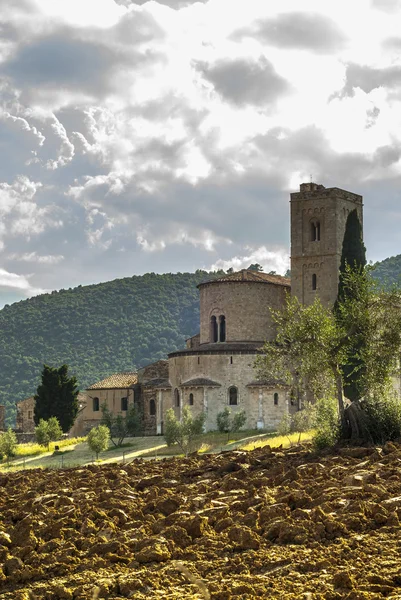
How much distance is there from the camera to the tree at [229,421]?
187ft

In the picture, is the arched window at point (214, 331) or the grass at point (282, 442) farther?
the arched window at point (214, 331)

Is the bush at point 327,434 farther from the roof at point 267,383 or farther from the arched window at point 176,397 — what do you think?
the arched window at point 176,397

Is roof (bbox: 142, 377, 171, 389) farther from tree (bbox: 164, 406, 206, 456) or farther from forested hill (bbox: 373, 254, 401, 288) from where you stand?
forested hill (bbox: 373, 254, 401, 288)

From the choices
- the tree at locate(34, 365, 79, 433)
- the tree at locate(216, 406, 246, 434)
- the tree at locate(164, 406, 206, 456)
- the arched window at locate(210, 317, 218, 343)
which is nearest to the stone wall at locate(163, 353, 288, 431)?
the tree at locate(216, 406, 246, 434)

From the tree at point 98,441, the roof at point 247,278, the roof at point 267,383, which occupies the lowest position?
the tree at point 98,441

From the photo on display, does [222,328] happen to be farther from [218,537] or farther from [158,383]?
[218,537]

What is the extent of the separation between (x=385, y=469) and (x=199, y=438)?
1477 inches

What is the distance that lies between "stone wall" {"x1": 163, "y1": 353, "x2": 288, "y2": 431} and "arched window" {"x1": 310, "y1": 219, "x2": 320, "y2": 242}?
10.4 m

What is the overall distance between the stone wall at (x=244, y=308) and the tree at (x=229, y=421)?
267 inches

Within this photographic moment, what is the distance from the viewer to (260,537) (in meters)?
12.6

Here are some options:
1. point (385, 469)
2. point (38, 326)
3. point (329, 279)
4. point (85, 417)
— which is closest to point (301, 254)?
point (329, 279)

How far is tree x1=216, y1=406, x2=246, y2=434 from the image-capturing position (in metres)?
57.1

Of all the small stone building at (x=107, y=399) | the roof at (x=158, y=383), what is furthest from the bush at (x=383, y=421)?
the small stone building at (x=107, y=399)

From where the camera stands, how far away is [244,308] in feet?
211
